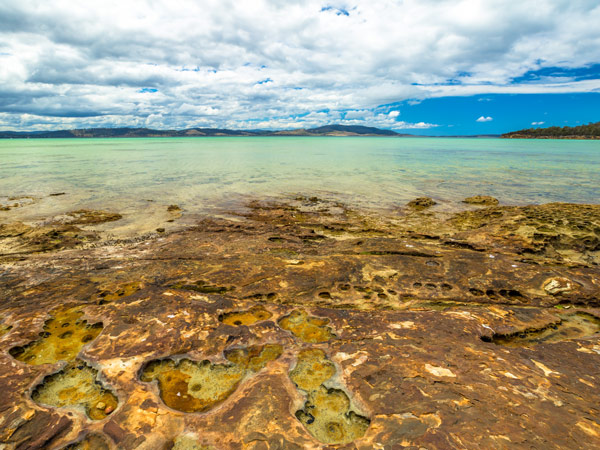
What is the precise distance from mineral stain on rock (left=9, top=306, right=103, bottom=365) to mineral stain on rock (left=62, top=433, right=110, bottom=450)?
5.02ft

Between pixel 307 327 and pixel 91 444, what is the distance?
9.86 feet

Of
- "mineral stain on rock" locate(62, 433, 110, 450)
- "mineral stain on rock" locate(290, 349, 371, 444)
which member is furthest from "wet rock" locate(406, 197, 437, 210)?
"mineral stain on rock" locate(62, 433, 110, 450)

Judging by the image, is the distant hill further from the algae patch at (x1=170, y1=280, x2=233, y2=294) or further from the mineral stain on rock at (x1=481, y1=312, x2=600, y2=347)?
the algae patch at (x1=170, y1=280, x2=233, y2=294)

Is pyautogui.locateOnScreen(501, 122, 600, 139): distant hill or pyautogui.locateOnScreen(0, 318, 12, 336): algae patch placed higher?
pyautogui.locateOnScreen(501, 122, 600, 139): distant hill

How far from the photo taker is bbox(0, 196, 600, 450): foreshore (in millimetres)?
2963

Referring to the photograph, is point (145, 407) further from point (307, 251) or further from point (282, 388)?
point (307, 251)

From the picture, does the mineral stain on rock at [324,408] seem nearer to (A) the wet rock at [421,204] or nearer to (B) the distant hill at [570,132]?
(A) the wet rock at [421,204]

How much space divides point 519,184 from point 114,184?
3246 cm

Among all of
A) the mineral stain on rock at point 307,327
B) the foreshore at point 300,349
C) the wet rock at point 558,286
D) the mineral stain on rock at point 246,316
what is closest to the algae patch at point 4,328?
the foreshore at point 300,349

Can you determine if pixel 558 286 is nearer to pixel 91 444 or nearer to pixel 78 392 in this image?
pixel 91 444

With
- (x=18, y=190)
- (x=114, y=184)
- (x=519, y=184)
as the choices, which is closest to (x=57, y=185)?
(x=18, y=190)

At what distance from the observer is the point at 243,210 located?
50.9ft

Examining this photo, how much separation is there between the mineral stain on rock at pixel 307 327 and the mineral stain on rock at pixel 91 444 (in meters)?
2.60

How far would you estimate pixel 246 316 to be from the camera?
5223mm
